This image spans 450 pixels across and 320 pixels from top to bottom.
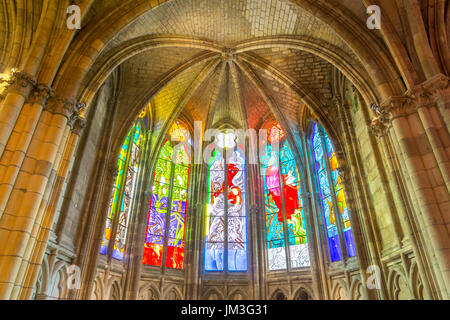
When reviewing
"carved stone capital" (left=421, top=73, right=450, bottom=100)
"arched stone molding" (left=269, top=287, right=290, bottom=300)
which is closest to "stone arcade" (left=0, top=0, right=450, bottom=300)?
"carved stone capital" (left=421, top=73, right=450, bottom=100)

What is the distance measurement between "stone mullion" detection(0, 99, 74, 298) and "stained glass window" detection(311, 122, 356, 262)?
838 cm

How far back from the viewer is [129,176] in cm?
1210

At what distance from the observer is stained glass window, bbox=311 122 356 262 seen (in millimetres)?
10469

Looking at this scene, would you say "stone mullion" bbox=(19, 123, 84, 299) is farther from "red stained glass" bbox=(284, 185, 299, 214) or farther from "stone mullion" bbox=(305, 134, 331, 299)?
"red stained glass" bbox=(284, 185, 299, 214)

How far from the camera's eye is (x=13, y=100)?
577 centimetres

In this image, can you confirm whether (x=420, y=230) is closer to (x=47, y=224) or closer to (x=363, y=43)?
(x=363, y=43)

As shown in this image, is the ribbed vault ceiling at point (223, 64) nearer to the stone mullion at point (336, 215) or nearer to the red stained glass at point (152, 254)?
the stone mullion at point (336, 215)

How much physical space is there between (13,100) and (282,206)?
34.1ft

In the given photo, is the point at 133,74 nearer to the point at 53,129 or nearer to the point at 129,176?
the point at 129,176

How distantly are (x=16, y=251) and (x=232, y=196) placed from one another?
32.5ft

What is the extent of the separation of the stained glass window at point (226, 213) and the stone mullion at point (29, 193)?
27.5 feet

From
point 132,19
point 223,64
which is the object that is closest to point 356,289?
point 223,64

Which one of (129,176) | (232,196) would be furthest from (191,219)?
(129,176)

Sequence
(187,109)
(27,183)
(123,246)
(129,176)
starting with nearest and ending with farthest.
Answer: (27,183), (123,246), (129,176), (187,109)
